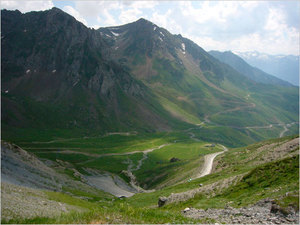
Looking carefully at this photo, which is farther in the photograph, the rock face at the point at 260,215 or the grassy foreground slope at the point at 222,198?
the rock face at the point at 260,215

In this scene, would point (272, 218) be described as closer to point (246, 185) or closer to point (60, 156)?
point (246, 185)

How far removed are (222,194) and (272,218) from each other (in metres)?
19.8

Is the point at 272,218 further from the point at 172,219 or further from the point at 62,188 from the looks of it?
the point at 62,188

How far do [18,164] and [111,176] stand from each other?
63.7 metres

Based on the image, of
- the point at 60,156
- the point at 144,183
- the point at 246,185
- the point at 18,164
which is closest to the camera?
the point at 246,185

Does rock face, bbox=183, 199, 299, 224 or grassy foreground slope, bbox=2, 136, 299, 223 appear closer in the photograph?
grassy foreground slope, bbox=2, 136, 299, 223

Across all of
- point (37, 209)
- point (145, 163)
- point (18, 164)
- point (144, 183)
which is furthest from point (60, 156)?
point (37, 209)

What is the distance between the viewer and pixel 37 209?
36.7 metres

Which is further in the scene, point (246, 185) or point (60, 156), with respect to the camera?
point (60, 156)

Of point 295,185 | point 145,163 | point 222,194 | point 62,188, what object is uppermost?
point 295,185

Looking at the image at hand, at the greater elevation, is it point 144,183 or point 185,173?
point 185,173

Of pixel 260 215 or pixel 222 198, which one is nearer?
pixel 260 215

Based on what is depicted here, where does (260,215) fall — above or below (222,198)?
above

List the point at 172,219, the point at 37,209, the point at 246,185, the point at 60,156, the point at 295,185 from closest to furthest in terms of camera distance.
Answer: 1. the point at 172,219
2. the point at 295,185
3. the point at 37,209
4. the point at 246,185
5. the point at 60,156
